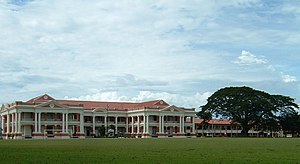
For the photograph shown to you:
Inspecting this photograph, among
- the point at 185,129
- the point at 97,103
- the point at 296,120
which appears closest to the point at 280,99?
the point at 296,120

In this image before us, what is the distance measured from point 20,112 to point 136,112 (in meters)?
29.6

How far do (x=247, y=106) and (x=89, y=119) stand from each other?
38.6m

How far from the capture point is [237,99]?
10075 centimetres

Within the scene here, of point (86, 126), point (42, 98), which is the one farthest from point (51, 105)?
point (86, 126)

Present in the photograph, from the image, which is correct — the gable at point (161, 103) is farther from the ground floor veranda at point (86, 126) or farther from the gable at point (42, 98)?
the gable at point (42, 98)

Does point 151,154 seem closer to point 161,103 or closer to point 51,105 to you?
point 51,105

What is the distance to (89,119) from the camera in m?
114

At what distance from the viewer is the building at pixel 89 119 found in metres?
97.8

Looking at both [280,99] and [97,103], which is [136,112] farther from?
[280,99]

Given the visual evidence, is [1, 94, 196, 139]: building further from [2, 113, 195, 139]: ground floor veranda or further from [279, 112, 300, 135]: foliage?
[279, 112, 300, 135]: foliage

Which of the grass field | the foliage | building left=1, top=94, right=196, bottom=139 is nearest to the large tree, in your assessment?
the foliage

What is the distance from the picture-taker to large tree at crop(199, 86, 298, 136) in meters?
98.7

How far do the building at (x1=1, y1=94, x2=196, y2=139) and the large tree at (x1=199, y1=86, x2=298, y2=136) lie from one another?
39.8ft

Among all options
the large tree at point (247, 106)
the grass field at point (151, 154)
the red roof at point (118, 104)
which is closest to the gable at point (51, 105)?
the red roof at point (118, 104)
